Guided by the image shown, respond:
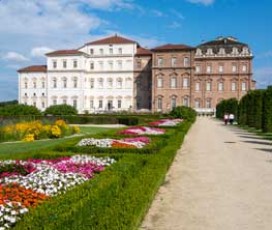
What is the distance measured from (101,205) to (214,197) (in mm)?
3195

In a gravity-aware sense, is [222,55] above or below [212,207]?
above

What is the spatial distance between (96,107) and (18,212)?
258ft

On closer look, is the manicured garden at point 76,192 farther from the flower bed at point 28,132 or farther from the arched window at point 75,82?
the arched window at point 75,82

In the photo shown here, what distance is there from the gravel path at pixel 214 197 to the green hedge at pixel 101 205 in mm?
439

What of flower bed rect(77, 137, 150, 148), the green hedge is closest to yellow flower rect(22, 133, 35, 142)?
flower bed rect(77, 137, 150, 148)

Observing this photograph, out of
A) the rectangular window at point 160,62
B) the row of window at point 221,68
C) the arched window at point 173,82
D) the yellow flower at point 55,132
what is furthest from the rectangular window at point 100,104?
the yellow flower at point 55,132

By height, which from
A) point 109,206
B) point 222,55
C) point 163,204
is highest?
point 222,55

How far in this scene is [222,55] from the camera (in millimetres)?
81625

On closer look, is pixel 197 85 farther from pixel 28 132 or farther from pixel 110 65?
pixel 28 132

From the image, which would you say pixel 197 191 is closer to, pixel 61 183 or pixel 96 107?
pixel 61 183

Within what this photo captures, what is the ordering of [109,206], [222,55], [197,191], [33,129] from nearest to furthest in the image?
[109,206] → [197,191] → [33,129] → [222,55]

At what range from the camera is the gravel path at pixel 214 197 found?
18.5ft

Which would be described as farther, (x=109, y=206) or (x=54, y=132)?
(x=54, y=132)

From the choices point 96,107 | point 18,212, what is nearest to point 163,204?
point 18,212
